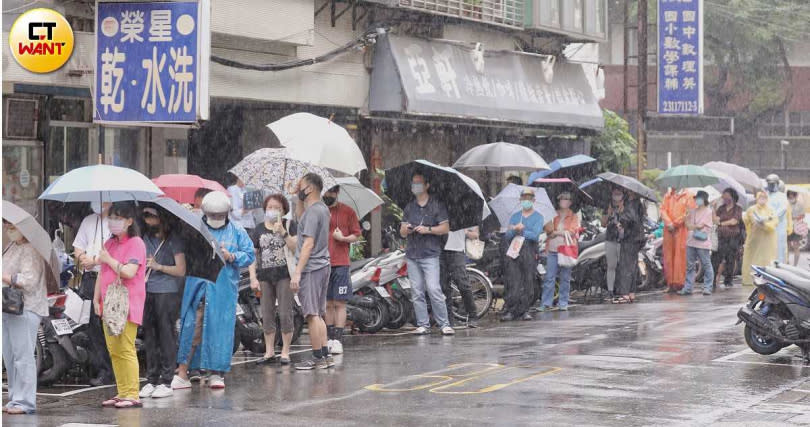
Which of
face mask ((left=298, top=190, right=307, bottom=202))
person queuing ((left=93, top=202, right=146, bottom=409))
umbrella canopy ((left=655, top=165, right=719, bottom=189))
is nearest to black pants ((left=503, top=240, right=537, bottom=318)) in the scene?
face mask ((left=298, top=190, right=307, bottom=202))

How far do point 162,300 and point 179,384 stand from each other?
0.86 m

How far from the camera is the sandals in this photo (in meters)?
10.5

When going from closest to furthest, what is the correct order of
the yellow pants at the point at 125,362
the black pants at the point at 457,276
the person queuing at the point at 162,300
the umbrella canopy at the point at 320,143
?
1. the yellow pants at the point at 125,362
2. the person queuing at the point at 162,300
3. the umbrella canopy at the point at 320,143
4. the black pants at the point at 457,276

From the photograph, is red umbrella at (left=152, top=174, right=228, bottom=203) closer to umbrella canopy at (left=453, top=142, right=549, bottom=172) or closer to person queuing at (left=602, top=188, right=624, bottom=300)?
umbrella canopy at (left=453, top=142, right=549, bottom=172)

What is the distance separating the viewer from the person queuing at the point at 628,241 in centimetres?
2039

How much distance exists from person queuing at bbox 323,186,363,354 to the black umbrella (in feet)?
8.12

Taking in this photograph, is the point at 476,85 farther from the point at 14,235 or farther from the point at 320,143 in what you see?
the point at 14,235

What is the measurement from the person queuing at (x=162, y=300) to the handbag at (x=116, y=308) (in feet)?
2.46

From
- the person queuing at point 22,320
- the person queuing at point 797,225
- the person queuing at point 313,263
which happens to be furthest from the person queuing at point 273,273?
the person queuing at point 797,225

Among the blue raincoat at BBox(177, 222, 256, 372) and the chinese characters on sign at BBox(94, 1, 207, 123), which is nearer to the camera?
the blue raincoat at BBox(177, 222, 256, 372)

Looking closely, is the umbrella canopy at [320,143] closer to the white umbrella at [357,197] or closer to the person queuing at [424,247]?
the white umbrella at [357,197]

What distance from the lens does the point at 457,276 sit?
1658cm

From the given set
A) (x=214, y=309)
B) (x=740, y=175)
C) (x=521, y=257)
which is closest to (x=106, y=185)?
(x=214, y=309)

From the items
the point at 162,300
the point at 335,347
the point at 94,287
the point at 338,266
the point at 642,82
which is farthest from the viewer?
the point at 642,82
